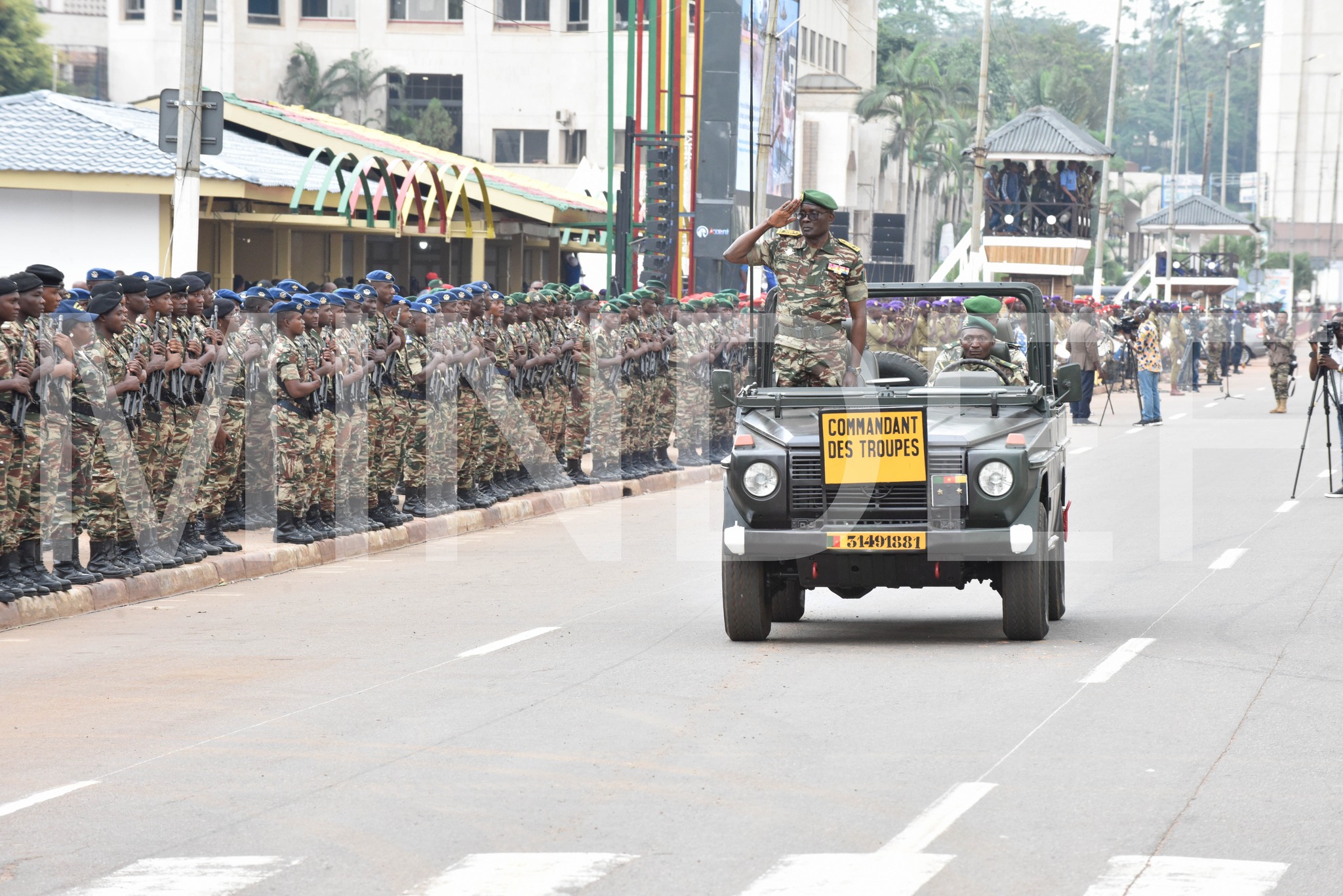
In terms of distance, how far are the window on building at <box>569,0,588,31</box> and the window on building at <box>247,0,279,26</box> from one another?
10235mm

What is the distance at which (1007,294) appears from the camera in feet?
38.0

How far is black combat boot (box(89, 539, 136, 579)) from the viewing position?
12523mm

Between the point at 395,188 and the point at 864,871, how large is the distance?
2552 cm

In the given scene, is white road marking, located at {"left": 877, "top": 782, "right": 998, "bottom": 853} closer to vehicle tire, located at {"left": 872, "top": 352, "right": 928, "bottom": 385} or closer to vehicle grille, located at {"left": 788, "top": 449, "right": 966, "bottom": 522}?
vehicle grille, located at {"left": 788, "top": 449, "right": 966, "bottom": 522}

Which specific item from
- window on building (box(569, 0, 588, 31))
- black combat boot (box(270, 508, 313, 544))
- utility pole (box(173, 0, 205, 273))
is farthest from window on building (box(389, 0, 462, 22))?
black combat boot (box(270, 508, 313, 544))

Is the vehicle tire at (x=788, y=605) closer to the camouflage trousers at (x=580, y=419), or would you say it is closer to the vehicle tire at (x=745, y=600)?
the vehicle tire at (x=745, y=600)

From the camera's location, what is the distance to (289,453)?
14.4 meters

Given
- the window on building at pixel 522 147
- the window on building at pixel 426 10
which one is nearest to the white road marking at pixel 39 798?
the window on building at pixel 522 147

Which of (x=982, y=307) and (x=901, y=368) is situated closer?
(x=901, y=368)

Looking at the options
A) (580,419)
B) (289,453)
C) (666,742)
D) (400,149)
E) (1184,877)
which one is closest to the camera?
(1184,877)

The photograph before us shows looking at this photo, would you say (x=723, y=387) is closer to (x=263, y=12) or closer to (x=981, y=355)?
(x=981, y=355)

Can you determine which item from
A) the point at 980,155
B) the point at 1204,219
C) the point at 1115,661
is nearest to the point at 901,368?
the point at 1115,661

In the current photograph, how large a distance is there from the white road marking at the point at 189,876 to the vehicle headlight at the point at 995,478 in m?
4.84

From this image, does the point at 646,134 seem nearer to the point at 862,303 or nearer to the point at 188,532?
the point at 188,532
